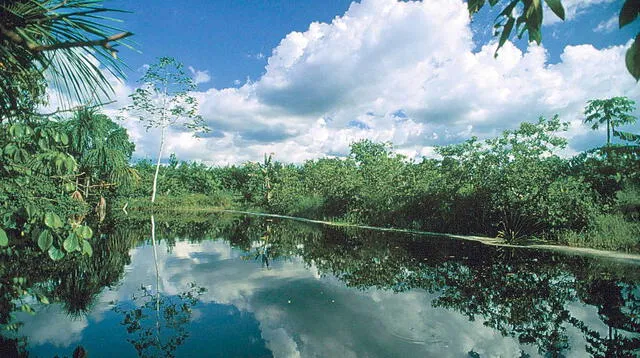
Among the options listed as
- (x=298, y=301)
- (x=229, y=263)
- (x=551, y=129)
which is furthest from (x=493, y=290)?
(x=551, y=129)

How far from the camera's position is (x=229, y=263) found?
358 inches

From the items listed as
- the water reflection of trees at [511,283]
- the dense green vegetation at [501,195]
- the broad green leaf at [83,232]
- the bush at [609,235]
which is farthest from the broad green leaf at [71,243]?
the bush at [609,235]

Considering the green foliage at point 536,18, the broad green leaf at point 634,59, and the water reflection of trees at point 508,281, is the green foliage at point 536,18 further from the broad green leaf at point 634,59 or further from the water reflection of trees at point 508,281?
the water reflection of trees at point 508,281

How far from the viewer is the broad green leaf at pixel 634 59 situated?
0.69 metres

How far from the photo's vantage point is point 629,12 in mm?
679

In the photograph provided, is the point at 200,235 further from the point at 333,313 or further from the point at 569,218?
the point at 569,218

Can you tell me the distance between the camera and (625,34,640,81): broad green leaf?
692 mm

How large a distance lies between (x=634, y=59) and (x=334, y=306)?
5.46m

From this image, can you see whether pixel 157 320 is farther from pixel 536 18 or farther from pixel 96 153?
pixel 96 153

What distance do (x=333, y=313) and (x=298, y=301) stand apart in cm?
85

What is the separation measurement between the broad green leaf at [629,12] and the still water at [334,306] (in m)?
3.91

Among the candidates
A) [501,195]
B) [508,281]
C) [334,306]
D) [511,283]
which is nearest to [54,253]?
[334,306]

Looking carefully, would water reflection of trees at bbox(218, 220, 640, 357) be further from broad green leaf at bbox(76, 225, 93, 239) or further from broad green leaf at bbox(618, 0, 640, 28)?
broad green leaf at bbox(76, 225, 93, 239)

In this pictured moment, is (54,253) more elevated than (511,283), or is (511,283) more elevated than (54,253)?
(54,253)
